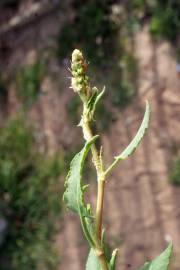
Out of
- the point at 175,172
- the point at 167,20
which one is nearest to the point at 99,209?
the point at 175,172

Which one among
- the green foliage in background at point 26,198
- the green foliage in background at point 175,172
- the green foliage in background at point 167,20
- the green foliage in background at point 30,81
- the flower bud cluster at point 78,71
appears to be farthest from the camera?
the green foliage in background at point 30,81

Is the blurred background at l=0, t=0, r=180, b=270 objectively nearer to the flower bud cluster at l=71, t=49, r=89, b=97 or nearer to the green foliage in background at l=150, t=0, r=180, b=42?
the green foliage in background at l=150, t=0, r=180, b=42

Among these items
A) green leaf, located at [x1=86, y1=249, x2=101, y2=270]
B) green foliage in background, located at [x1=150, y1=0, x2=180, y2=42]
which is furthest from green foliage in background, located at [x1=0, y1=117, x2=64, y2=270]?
green leaf, located at [x1=86, y1=249, x2=101, y2=270]

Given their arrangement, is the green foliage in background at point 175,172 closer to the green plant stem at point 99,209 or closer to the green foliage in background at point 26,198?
the green foliage in background at point 26,198

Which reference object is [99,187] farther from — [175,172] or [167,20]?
Result: [167,20]

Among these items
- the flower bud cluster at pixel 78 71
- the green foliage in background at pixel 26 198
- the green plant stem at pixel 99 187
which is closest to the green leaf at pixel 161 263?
the green plant stem at pixel 99 187

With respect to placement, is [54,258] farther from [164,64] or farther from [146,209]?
[164,64]

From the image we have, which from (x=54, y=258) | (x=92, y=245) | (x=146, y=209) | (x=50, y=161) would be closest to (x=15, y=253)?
(x=54, y=258)

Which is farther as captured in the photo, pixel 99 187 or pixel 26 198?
pixel 26 198
